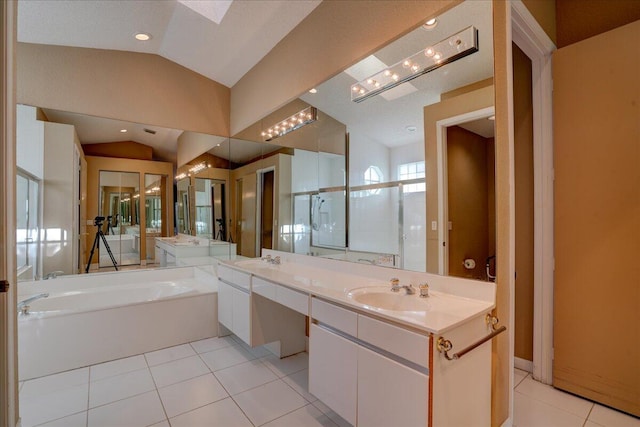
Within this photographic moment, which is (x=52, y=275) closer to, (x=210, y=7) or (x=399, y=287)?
(x=210, y=7)

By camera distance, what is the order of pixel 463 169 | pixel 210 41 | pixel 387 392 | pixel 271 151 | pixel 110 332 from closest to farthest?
pixel 387 392 → pixel 463 169 → pixel 110 332 → pixel 210 41 → pixel 271 151

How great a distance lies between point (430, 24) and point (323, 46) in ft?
3.37

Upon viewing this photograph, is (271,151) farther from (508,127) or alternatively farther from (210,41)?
(508,127)

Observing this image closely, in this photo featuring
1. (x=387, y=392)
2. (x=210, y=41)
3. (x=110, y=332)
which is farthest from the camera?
(x=210, y=41)

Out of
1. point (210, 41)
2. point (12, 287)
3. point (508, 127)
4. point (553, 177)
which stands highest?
point (210, 41)

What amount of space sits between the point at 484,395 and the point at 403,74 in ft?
6.07

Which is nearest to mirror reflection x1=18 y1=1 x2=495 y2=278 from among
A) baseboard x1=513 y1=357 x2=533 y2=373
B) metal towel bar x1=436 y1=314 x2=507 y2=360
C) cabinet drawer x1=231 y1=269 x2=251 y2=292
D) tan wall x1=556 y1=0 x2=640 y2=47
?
metal towel bar x1=436 y1=314 x2=507 y2=360

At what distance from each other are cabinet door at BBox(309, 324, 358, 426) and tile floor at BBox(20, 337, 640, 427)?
0.30m

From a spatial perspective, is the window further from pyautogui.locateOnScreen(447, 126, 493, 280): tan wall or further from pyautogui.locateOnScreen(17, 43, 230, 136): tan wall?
pyautogui.locateOnScreen(17, 43, 230, 136): tan wall

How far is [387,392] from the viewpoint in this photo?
4.50 ft

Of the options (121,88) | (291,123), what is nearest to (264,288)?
(291,123)

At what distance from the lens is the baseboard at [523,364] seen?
7.73 feet

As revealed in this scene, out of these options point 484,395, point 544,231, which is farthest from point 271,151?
point 484,395

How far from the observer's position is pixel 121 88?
10.4 ft
